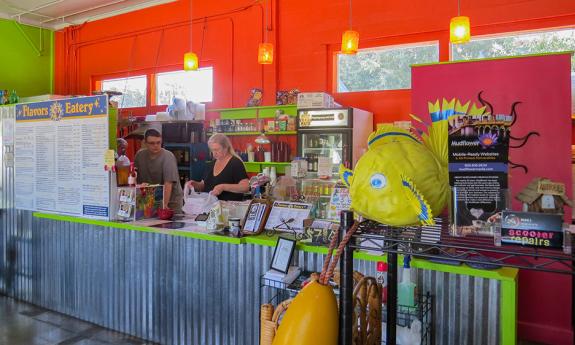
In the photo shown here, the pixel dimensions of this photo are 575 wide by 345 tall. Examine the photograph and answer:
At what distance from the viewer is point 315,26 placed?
6805 millimetres

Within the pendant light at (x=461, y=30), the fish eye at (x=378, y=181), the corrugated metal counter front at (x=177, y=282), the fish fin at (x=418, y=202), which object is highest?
the pendant light at (x=461, y=30)

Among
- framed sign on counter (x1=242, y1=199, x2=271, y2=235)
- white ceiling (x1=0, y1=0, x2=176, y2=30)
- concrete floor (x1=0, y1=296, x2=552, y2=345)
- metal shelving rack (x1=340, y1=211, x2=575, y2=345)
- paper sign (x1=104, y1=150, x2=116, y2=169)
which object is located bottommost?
concrete floor (x1=0, y1=296, x2=552, y2=345)

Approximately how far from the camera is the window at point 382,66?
617cm

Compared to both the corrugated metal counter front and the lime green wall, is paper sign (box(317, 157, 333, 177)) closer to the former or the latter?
the corrugated metal counter front

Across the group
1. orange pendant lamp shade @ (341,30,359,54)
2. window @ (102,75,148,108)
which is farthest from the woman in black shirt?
window @ (102,75,148,108)

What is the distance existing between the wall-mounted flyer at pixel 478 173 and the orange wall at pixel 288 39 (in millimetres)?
3487

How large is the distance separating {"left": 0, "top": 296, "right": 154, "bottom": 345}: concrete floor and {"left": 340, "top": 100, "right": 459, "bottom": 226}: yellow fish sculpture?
314 cm

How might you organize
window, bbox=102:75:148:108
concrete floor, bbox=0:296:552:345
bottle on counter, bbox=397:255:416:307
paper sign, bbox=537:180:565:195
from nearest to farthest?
paper sign, bbox=537:180:565:195
bottle on counter, bbox=397:255:416:307
concrete floor, bbox=0:296:552:345
window, bbox=102:75:148:108

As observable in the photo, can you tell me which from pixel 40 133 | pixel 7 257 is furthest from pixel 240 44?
pixel 7 257

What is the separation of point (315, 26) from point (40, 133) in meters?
4.10

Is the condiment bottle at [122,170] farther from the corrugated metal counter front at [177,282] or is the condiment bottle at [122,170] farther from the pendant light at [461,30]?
the pendant light at [461,30]

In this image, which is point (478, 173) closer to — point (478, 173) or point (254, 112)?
point (478, 173)

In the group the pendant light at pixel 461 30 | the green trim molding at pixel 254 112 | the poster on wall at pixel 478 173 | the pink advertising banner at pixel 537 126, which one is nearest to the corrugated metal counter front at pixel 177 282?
the poster on wall at pixel 478 173

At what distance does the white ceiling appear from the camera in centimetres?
841
